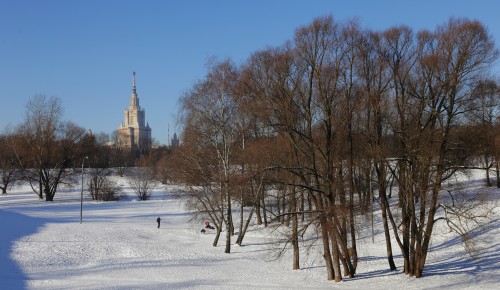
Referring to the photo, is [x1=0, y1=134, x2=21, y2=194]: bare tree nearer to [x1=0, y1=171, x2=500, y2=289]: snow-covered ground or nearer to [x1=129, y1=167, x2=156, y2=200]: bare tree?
[x1=129, y1=167, x2=156, y2=200]: bare tree

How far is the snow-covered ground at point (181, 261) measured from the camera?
1806 cm

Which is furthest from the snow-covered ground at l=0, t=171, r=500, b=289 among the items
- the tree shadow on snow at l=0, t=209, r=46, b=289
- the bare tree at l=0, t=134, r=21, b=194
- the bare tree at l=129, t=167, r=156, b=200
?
the bare tree at l=0, t=134, r=21, b=194

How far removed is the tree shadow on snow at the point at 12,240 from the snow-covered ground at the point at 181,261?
3 centimetres

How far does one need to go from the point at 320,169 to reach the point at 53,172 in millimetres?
40845

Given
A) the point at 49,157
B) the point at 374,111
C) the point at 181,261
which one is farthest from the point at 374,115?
the point at 49,157

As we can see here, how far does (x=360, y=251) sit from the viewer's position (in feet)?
86.7

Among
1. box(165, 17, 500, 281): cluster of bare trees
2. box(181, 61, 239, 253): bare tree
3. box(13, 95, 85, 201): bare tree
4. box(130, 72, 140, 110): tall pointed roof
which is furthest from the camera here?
box(130, 72, 140, 110): tall pointed roof

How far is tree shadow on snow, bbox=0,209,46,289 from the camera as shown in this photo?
17359mm

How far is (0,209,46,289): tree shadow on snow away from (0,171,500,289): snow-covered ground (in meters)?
0.03

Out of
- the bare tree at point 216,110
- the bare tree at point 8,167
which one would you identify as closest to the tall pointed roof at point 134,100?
the bare tree at point 8,167

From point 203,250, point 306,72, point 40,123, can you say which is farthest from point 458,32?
point 40,123

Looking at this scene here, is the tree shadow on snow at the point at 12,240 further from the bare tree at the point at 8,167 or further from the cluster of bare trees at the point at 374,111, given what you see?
the bare tree at the point at 8,167

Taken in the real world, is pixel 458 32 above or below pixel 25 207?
above

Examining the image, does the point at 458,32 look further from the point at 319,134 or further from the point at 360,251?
the point at 360,251
